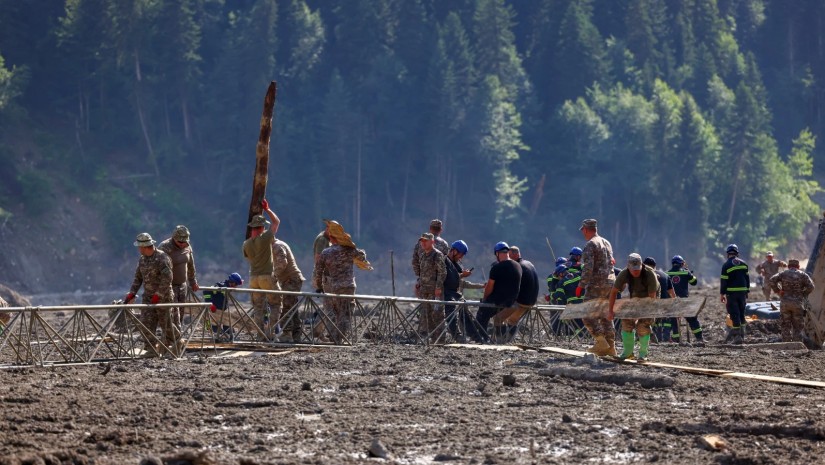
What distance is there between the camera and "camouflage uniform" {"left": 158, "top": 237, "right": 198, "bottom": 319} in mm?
18359

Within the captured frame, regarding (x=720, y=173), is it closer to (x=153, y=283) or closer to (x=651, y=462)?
(x=153, y=283)

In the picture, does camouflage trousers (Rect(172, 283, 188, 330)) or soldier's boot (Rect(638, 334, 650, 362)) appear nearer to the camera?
soldier's boot (Rect(638, 334, 650, 362))

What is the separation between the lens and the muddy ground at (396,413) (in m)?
11.4

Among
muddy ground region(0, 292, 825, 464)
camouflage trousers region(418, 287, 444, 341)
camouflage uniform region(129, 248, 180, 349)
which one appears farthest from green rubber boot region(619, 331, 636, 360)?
camouflage uniform region(129, 248, 180, 349)

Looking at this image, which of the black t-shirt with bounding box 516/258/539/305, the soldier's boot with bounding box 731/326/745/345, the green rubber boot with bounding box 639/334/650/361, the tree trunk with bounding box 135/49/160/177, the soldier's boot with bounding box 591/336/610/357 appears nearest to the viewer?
the green rubber boot with bounding box 639/334/650/361

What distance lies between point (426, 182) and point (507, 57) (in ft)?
33.9

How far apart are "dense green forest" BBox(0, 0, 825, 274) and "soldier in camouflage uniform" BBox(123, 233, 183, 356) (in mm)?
45383

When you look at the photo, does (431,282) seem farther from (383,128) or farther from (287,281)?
(383,128)

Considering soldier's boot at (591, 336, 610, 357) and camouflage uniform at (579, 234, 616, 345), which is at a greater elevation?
camouflage uniform at (579, 234, 616, 345)

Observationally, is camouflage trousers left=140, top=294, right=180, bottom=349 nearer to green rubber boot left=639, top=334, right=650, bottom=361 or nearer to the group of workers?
the group of workers

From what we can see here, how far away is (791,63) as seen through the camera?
345ft

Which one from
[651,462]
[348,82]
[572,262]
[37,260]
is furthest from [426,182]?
[651,462]

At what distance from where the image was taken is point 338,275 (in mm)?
20562

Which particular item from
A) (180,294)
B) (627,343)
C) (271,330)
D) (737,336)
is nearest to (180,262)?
(180,294)
